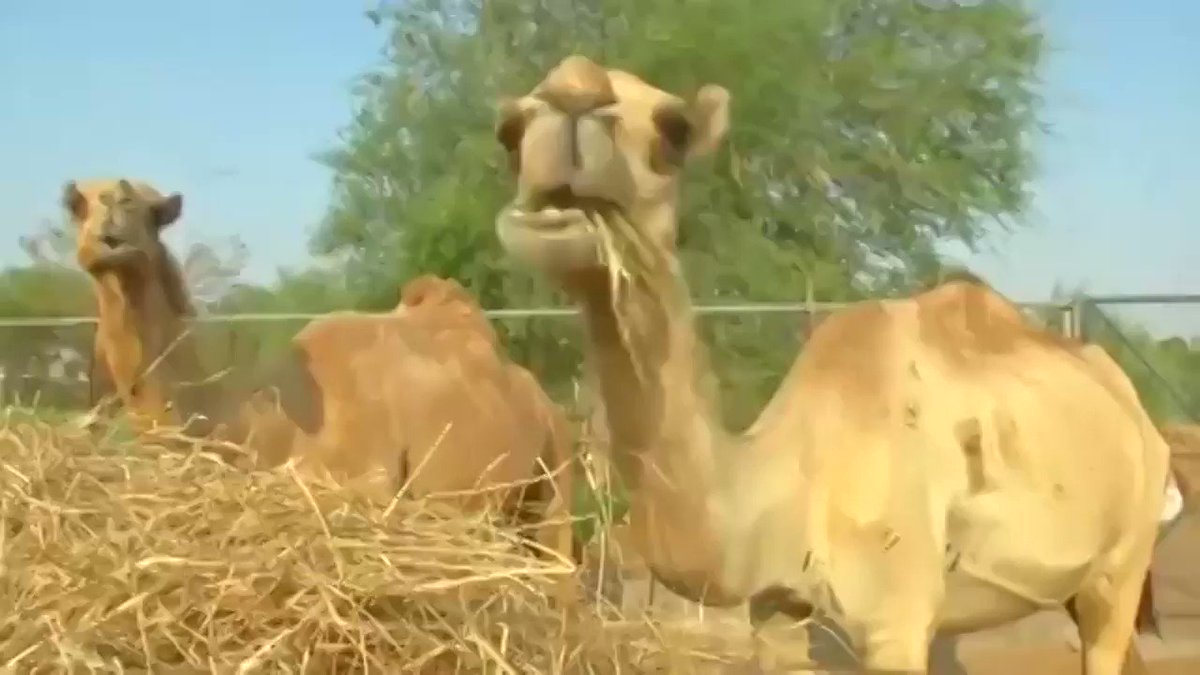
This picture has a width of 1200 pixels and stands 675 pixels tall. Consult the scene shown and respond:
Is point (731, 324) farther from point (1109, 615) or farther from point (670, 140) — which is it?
point (670, 140)

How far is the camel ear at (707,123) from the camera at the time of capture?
1171 mm

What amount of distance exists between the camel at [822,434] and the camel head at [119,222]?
61cm

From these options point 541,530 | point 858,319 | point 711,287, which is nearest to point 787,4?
point 711,287

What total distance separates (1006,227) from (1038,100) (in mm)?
282

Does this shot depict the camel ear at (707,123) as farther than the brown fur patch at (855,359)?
No

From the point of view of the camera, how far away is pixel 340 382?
180 cm

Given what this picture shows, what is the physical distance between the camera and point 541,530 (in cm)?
104

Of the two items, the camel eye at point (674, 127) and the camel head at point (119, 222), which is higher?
the camel eye at point (674, 127)

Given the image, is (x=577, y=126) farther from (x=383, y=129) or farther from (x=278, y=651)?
(x=383, y=129)

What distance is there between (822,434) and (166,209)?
79 centimetres

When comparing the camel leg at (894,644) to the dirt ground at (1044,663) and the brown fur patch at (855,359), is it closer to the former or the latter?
the brown fur patch at (855,359)

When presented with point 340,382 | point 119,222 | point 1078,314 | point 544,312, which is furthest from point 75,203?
point 1078,314

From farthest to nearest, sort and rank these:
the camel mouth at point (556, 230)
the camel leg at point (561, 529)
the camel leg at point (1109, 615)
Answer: the camel leg at point (1109, 615) < the camel mouth at point (556, 230) < the camel leg at point (561, 529)

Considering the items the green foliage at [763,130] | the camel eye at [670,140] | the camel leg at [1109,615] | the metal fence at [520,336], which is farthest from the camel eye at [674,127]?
the green foliage at [763,130]
